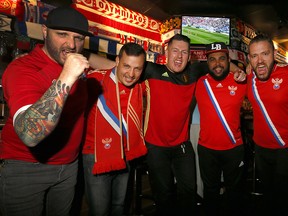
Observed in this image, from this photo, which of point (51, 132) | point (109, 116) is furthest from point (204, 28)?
point (51, 132)

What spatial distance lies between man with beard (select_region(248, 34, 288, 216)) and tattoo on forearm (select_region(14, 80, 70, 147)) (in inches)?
100

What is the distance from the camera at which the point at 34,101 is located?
1.33 m

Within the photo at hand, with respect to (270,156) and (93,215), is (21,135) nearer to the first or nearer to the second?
(93,215)

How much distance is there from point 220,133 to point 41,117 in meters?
2.37

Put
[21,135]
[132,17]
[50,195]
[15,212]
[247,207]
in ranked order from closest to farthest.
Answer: [21,135] < [15,212] < [50,195] < [247,207] < [132,17]

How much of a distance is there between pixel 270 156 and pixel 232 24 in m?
5.88

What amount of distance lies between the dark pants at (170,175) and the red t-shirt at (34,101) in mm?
1126

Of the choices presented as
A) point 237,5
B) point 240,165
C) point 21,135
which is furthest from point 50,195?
point 237,5

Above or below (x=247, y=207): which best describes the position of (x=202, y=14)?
above

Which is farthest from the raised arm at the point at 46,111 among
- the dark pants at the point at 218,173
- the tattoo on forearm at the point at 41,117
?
the dark pants at the point at 218,173

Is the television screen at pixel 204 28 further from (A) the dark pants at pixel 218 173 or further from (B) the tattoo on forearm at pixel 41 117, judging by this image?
(B) the tattoo on forearm at pixel 41 117

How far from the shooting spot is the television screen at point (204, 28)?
24.7 feet

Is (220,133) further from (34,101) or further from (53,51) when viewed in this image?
(34,101)

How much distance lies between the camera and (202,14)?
25.0ft
